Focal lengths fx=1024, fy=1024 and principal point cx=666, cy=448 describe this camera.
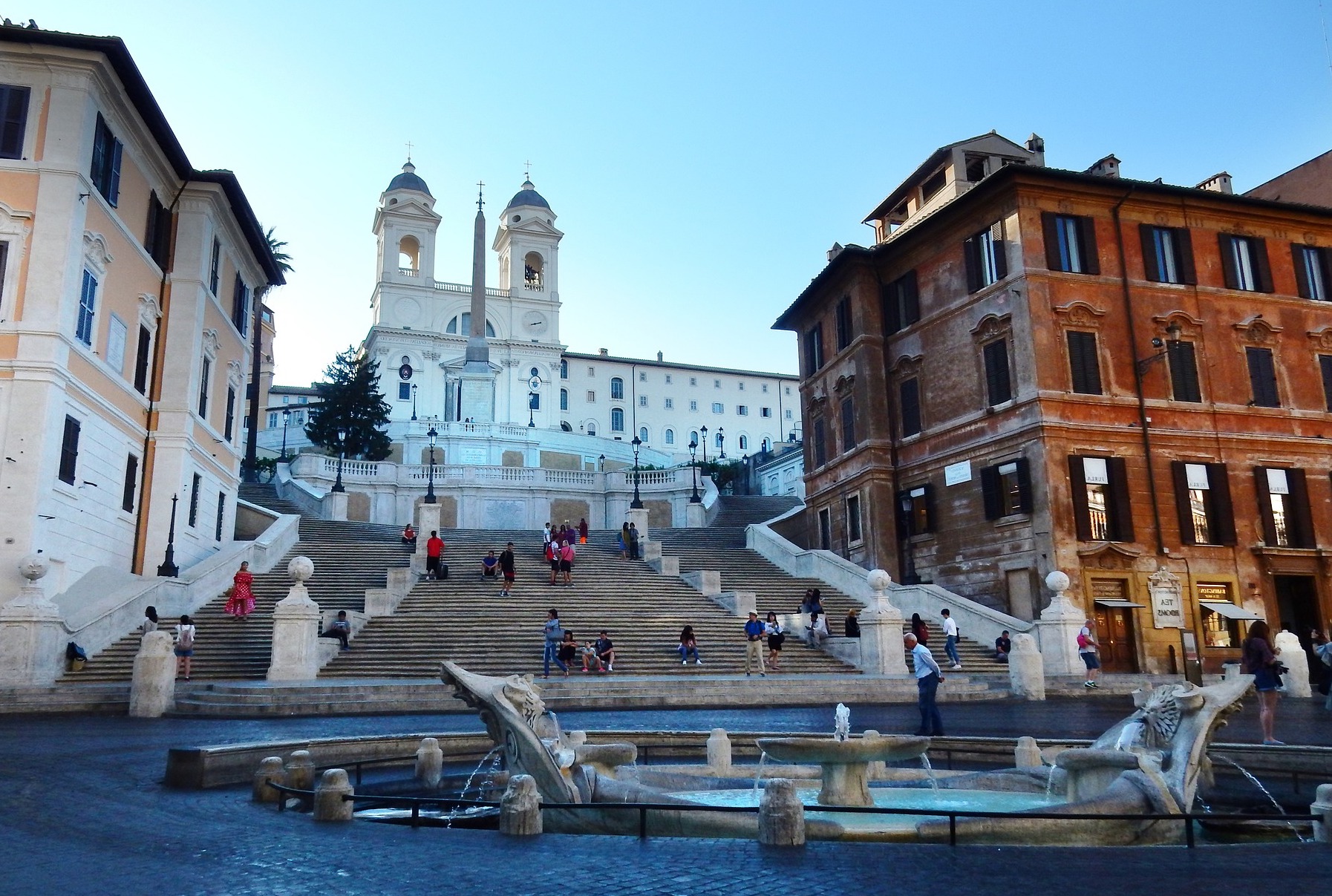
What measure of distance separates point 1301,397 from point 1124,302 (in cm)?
648

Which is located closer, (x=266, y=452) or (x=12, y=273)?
(x=12, y=273)

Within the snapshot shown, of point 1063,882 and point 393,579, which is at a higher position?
point 393,579

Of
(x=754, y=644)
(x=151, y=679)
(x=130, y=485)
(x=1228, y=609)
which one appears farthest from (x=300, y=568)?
(x=1228, y=609)

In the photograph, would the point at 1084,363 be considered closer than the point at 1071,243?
Yes

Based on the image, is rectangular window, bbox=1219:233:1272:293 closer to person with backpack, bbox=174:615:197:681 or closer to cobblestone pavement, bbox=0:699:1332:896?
cobblestone pavement, bbox=0:699:1332:896

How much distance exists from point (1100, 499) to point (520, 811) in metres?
25.1

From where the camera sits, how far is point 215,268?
3159cm

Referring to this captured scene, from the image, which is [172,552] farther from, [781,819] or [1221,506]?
[1221,506]

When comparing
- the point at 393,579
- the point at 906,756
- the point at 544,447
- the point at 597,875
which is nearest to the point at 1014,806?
the point at 906,756

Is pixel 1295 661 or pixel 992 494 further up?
pixel 992 494

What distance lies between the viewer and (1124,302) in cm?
3017

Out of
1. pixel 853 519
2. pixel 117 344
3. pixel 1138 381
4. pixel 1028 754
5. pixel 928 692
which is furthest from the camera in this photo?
pixel 853 519

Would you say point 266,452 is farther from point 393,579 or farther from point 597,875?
point 597,875

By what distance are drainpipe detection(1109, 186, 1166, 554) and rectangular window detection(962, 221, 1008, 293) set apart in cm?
348
